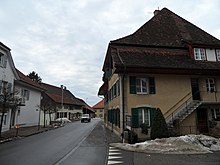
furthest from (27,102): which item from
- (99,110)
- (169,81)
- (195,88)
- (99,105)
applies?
(99,110)

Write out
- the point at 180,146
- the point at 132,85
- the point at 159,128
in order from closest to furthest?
the point at 180,146 < the point at 159,128 < the point at 132,85

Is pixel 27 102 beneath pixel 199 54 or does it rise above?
beneath

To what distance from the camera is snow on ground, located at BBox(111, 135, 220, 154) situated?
1088 centimetres

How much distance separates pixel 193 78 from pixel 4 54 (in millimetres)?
18729

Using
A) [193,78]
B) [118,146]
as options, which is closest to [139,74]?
[193,78]

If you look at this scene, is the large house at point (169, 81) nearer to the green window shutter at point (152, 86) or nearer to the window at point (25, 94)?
the green window shutter at point (152, 86)

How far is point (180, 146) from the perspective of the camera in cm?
1144

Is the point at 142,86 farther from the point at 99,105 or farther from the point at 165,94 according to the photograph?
the point at 99,105

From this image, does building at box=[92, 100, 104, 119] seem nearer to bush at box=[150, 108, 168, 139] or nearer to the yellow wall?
the yellow wall

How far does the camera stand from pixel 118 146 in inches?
488

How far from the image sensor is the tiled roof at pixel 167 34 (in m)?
19.0

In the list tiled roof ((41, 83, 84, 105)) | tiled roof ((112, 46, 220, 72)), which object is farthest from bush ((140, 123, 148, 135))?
tiled roof ((41, 83, 84, 105))

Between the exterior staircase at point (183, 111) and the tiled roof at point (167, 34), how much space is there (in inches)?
225

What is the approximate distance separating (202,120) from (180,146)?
7.56 metres
